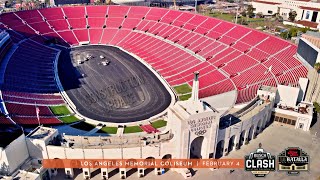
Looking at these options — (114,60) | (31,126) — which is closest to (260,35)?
(114,60)

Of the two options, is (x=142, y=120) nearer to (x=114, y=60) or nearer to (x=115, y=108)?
(x=115, y=108)

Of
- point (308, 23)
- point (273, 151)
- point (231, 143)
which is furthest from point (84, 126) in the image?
point (308, 23)

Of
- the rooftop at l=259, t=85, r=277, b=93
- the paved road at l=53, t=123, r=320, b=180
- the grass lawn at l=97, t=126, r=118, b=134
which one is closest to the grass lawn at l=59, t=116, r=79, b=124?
the grass lawn at l=97, t=126, r=118, b=134

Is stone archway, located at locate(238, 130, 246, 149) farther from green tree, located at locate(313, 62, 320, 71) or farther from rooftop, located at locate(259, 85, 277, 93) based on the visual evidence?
green tree, located at locate(313, 62, 320, 71)

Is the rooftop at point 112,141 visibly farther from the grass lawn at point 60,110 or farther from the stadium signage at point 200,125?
the grass lawn at point 60,110

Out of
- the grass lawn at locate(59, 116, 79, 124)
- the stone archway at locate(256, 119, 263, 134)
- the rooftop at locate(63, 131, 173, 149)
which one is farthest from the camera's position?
the grass lawn at locate(59, 116, 79, 124)

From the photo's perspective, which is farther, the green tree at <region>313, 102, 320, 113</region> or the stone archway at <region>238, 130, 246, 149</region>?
the green tree at <region>313, 102, 320, 113</region>

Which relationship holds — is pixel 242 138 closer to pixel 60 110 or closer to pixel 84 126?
pixel 84 126

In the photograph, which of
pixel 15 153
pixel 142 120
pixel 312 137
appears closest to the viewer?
pixel 15 153
